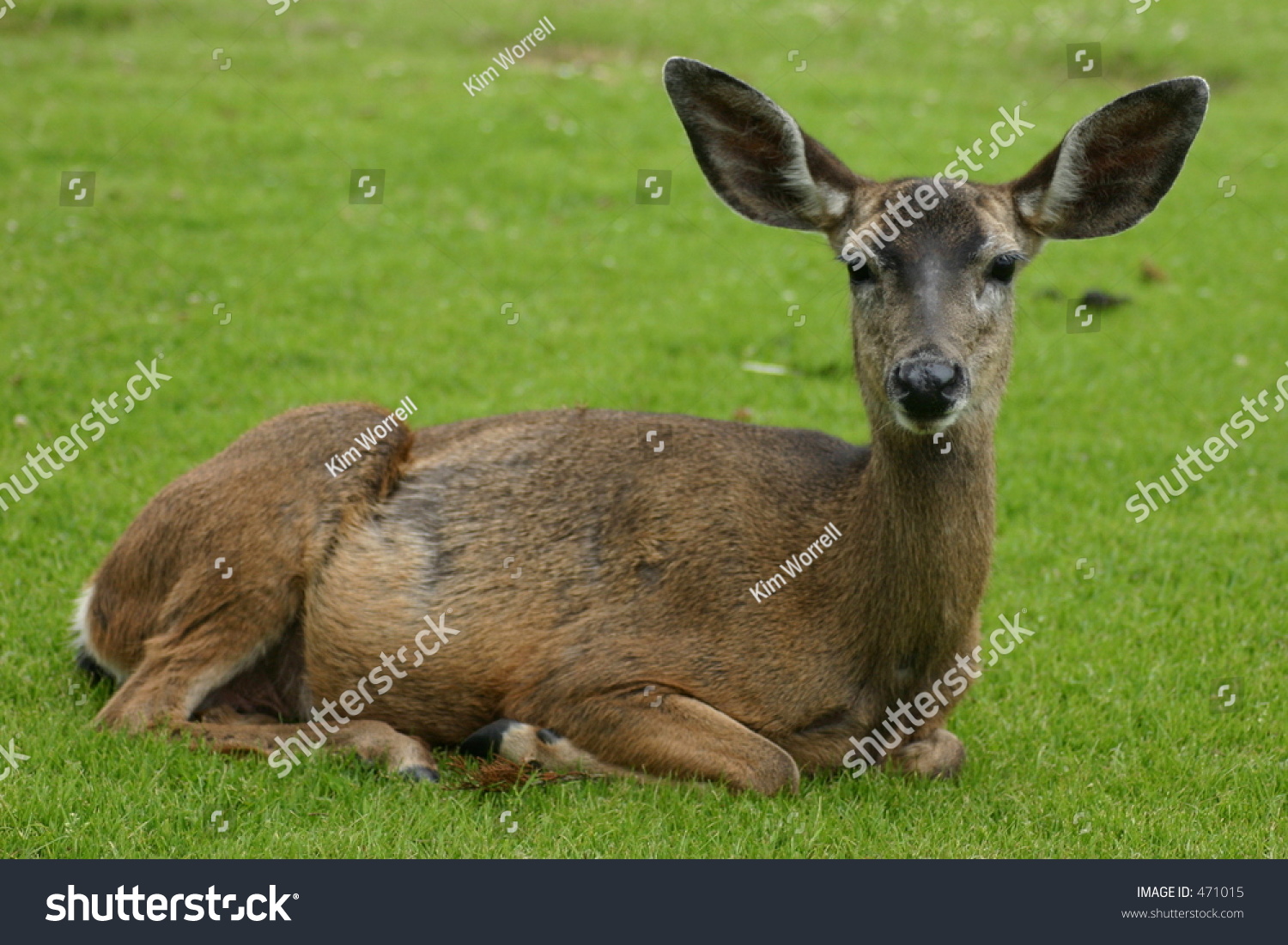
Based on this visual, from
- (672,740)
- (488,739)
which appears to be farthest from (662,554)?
(488,739)

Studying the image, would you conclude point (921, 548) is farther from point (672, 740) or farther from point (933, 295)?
point (672, 740)

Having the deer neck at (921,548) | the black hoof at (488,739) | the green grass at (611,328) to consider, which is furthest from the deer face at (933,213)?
the black hoof at (488,739)

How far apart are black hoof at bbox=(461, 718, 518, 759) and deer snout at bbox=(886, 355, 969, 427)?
2.10 m

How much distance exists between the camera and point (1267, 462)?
10.1 m

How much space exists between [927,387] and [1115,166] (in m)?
1.72

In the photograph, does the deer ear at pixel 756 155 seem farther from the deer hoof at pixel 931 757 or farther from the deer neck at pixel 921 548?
the deer hoof at pixel 931 757

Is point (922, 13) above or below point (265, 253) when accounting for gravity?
below

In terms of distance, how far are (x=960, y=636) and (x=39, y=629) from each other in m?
4.43

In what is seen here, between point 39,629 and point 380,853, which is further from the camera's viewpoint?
point 39,629

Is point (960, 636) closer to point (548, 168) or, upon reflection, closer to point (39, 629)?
point (39, 629)

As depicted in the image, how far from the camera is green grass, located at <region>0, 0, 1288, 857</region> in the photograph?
5.66 meters

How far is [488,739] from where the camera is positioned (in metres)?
6.04

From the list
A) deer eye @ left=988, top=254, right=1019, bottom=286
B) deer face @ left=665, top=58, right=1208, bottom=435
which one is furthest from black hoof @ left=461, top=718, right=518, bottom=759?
deer eye @ left=988, top=254, right=1019, bottom=286
